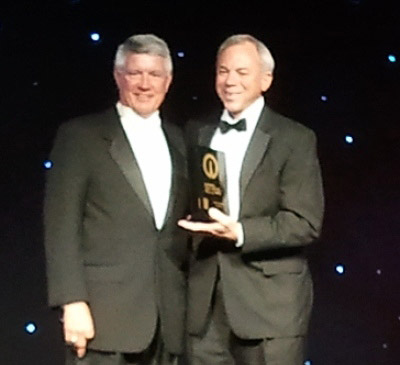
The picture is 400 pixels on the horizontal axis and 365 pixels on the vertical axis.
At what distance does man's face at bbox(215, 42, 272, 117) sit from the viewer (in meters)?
2.06

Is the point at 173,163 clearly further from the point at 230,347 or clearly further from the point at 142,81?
the point at 230,347

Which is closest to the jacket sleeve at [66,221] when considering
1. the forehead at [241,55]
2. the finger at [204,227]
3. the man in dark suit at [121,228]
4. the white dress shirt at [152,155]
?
the man in dark suit at [121,228]

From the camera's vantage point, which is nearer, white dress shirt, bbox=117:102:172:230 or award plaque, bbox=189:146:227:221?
award plaque, bbox=189:146:227:221

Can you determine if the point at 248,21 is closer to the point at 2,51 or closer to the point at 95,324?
the point at 2,51

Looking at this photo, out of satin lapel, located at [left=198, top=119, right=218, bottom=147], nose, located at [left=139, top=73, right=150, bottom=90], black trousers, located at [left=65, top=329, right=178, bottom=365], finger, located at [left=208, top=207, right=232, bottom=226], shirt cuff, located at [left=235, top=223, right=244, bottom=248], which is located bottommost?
black trousers, located at [left=65, top=329, right=178, bottom=365]

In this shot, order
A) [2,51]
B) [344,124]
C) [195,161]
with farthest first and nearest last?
1. [344,124]
2. [2,51]
3. [195,161]

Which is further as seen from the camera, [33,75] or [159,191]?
[33,75]

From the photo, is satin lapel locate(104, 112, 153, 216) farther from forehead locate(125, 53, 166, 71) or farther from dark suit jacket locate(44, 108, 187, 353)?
forehead locate(125, 53, 166, 71)

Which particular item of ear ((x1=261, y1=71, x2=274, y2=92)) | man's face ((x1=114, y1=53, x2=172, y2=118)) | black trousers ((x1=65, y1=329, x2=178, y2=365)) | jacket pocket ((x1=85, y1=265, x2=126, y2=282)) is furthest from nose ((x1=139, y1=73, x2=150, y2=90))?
black trousers ((x1=65, y1=329, x2=178, y2=365))

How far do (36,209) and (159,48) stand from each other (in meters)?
0.72

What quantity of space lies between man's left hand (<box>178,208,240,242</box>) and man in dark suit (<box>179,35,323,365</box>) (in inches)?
0.9

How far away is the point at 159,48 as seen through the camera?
208 cm

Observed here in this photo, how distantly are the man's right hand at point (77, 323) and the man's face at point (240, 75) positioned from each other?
47 cm

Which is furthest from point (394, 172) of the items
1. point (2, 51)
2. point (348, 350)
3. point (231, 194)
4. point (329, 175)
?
point (2, 51)
